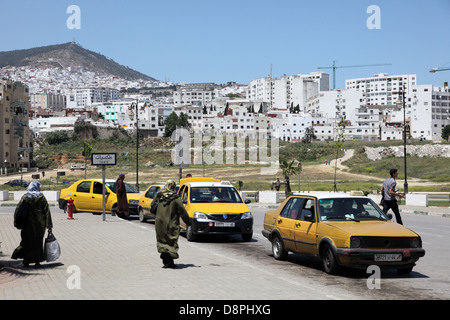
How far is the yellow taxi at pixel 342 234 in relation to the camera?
31.8 ft

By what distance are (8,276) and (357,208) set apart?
254 inches

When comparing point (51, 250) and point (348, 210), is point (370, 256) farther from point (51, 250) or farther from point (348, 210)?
point (51, 250)

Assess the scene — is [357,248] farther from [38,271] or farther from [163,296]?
[38,271]

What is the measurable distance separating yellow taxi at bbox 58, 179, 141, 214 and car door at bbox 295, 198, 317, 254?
43.7ft

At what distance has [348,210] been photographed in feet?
Result: 35.8

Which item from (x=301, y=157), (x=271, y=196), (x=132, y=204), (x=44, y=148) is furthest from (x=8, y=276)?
(x=44, y=148)

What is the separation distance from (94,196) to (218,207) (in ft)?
35.4

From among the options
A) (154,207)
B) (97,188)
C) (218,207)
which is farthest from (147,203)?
(154,207)

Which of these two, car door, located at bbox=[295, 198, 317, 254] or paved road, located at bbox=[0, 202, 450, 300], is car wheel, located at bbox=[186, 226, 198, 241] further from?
car door, located at bbox=[295, 198, 317, 254]

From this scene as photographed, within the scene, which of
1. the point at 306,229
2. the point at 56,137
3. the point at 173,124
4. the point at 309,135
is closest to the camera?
the point at 306,229

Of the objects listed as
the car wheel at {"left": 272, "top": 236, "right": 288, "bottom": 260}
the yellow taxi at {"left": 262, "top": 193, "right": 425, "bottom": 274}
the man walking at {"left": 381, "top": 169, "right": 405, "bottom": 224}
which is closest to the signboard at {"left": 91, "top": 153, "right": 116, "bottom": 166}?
the man walking at {"left": 381, "top": 169, "right": 405, "bottom": 224}

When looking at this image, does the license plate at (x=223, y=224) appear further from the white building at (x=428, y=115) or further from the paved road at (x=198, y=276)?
the white building at (x=428, y=115)

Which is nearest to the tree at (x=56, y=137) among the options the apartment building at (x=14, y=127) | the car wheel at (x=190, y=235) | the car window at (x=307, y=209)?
the apartment building at (x=14, y=127)

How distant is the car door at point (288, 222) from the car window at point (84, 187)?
14688mm
